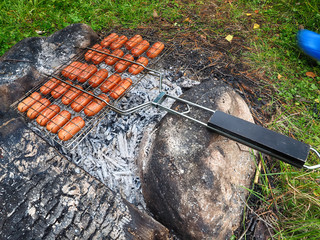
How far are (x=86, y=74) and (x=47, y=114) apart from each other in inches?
26.6

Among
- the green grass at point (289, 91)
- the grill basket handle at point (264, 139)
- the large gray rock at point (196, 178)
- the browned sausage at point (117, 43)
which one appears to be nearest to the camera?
Answer: the grill basket handle at point (264, 139)

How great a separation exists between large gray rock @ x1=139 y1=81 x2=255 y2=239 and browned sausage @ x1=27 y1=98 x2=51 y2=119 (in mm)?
1325

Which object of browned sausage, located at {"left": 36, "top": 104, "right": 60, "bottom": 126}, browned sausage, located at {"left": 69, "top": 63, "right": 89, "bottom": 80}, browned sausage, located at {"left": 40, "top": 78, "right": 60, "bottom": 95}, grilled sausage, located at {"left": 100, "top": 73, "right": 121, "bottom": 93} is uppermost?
browned sausage, located at {"left": 69, "top": 63, "right": 89, "bottom": 80}

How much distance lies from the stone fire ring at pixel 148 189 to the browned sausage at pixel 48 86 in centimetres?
70

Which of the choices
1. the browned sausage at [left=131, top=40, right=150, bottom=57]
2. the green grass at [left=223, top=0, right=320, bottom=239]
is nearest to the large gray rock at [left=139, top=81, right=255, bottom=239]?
the green grass at [left=223, top=0, right=320, bottom=239]

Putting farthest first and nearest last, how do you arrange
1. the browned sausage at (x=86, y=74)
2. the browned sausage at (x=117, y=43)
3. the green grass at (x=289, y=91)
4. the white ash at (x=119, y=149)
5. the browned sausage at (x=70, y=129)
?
1. the browned sausage at (x=117, y=43)
2. the browned sausage at (x=86, y=74)
3. the white ash at (x=119, y=149)
4. the browned sausage at (x=70, y=129)
5. the green grass at (x=289, y=91)

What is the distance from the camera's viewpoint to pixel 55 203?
170 centimetres

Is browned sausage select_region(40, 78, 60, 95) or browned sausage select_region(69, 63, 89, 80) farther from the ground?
browned sausage select_region(69, 63, 89, 80)

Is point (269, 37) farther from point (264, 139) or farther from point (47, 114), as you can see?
point (47, 114)

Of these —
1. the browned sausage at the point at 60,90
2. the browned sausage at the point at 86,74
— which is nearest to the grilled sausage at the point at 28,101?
the browned sausage at the point at 60,90

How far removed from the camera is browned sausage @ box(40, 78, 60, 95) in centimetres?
269

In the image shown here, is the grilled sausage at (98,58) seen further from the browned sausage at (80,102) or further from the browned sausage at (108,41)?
the browned sausage at (80,102)

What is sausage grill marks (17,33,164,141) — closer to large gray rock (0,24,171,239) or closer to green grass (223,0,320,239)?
large gray rock (0,24,171,239)

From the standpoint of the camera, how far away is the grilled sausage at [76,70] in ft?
9.20
